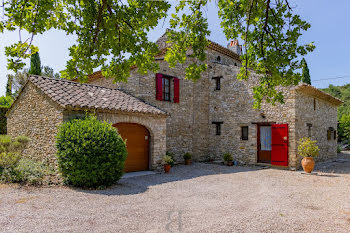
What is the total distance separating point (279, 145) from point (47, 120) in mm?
10112

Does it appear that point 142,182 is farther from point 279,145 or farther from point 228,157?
point 279,145

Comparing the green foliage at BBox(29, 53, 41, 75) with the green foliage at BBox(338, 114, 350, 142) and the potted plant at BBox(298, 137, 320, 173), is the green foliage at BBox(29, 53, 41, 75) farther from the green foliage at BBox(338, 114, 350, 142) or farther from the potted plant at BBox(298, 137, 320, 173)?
the green foliage at BBox(338, 114, 350, 142)

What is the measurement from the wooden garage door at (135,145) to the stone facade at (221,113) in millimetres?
2028

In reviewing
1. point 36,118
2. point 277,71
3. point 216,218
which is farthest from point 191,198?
point 36,118

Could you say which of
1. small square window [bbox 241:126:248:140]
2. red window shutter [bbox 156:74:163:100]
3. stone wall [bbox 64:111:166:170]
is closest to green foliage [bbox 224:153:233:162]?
small square window [bbox 241:126:248:140]

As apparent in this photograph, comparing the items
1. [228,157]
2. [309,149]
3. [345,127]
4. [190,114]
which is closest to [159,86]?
[190,114]

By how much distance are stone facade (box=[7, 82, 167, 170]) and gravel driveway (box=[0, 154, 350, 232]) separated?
1.96 m

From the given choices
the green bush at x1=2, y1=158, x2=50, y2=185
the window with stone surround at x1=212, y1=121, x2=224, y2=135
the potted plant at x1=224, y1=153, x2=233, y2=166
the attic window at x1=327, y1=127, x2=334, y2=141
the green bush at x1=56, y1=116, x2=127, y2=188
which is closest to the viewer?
the green bush at x1=56, y1=116, x2=127, y2=188

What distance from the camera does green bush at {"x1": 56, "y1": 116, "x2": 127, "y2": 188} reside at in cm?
689

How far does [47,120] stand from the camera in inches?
334

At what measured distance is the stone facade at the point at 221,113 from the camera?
11531 millimetres

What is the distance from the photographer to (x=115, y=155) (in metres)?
7.26

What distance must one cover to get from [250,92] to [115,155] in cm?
837

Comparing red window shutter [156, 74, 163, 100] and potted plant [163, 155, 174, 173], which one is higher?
red window shutter [156, 74, 163, 100]
